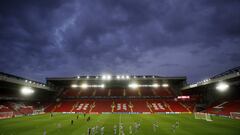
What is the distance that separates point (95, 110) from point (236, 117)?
153ft

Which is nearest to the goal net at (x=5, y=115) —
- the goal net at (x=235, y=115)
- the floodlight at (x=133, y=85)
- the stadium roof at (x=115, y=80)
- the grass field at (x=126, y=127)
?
the grass field at (x=126, y=127)

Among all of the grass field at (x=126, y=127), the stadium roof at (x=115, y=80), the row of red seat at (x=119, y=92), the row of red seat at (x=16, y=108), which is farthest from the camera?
the row of red seat at (x=119, y=92)

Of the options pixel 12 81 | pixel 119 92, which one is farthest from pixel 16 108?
pixel 119 92

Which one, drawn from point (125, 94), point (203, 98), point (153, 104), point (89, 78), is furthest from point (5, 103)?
point (203, 98)

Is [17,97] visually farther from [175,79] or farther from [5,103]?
[175,79]

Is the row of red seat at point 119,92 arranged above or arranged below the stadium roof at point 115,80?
below

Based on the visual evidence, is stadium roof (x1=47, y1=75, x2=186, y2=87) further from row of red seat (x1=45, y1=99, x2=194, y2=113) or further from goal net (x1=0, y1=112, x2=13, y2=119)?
goal net (x1=0, y1=112, x2=13, y2=119)

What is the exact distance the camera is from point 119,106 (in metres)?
70.7

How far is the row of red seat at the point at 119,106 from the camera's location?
6725 centimetres

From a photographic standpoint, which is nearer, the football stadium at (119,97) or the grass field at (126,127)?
the grass field at (126,127)

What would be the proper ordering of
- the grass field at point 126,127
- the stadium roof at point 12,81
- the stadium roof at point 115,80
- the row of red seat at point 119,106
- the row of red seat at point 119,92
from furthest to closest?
the row of red seat at point 119,92 < the stadium roof at point 115,80 < the row of red seat at point 119,106 < the stadium roof at point 12,81 < the grass field at point 126,127

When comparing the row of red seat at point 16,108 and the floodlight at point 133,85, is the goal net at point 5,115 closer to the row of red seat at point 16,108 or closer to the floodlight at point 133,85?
the row of red seat at point 16,108

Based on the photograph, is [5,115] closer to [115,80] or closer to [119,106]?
[119,106]

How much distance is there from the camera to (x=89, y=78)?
3152 inches
